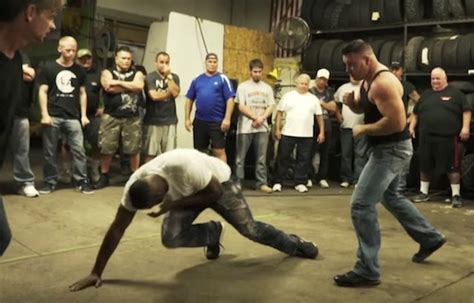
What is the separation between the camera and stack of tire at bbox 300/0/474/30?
705 centimetres

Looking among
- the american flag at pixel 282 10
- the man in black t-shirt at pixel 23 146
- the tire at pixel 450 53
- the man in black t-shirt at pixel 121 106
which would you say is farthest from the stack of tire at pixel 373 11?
the man in black t-shirt at pixel 23 146

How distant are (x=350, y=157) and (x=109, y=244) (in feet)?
16.1

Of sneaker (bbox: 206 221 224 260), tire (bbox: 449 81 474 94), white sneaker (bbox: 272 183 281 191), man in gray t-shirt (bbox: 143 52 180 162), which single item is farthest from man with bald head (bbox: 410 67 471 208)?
sneaker (bbox: 206 221 224 260)

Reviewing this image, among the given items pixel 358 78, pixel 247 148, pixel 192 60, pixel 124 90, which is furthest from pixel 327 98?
pixel 358 78

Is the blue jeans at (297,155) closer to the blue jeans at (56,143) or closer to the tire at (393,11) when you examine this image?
the tire at (393,11)

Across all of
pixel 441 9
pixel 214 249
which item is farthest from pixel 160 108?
pixel 441 9

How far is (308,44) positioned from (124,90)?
3.80 meters

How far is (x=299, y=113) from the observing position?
259 inches

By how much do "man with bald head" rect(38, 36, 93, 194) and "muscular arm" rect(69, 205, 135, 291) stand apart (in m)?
2.82

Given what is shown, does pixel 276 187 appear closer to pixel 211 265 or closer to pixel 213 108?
pixel 213 108

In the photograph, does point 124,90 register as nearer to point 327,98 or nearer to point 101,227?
point 101,227

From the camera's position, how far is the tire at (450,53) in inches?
266

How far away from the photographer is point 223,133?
6277 mm

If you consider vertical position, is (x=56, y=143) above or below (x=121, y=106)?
below
